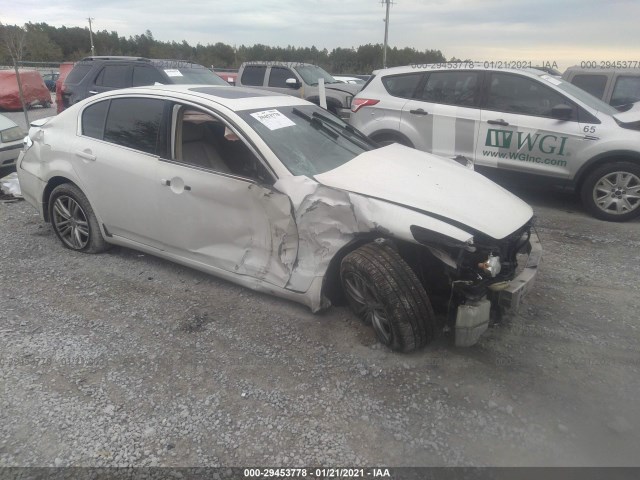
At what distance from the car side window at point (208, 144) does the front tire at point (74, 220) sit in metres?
1.23

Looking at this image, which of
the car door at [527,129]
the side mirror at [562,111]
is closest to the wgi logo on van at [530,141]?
the car door at [527,129]

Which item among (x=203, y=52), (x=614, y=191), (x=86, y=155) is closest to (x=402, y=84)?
(x=614, y=191)

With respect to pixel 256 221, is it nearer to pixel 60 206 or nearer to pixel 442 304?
pixel 442 304

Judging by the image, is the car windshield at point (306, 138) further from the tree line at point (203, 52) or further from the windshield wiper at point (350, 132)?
the tree line at point (203, 52)

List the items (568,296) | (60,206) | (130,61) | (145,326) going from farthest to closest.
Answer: (130,61) < (60,206) < (568,296) < (145,326)

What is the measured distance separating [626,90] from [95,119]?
8293 millimetres

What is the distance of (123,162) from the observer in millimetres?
4113

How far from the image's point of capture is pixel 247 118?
3689mm

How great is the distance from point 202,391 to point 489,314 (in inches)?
70.2

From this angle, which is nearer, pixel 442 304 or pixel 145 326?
pixel 442 304

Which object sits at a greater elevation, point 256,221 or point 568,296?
point 256,221

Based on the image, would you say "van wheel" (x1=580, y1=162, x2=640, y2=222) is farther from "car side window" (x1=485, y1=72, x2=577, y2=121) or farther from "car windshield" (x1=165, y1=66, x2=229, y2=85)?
"car windshield" (x1=165, y1=66, x2=229, y2=85)

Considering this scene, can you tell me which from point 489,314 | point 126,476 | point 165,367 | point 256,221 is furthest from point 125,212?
point 489,314

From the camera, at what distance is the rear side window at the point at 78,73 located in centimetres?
949
